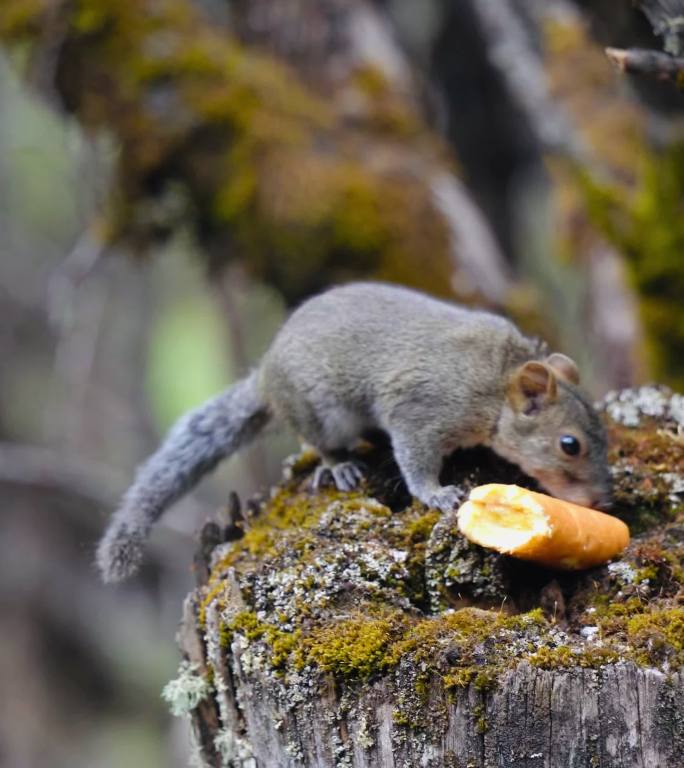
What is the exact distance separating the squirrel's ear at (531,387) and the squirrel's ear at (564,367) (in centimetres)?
17

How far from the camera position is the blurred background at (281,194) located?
281 inches

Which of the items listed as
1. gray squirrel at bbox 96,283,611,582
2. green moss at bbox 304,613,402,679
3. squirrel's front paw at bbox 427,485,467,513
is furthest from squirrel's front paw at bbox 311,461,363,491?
green moss at bbox 304,613,402,679

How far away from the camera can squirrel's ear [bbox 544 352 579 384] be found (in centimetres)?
470

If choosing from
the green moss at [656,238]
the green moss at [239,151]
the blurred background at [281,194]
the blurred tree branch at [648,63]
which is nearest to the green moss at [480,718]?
the blurred tree branch at [648,63]

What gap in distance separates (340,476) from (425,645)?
123 centimetres

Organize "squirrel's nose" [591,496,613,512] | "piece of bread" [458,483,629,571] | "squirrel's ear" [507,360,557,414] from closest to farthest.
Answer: "piece of bread" [458,483,629,571]
"squirrel's nose" [591,496,613,512]
"squirrel's ear" [507,360,557,414]

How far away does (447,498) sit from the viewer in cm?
410

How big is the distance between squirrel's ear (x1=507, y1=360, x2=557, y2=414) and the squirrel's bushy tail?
1170 mm

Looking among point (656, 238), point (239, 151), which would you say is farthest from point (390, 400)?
point (239, 151)

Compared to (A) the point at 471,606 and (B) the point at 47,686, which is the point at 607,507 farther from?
(B) the point at 47,686

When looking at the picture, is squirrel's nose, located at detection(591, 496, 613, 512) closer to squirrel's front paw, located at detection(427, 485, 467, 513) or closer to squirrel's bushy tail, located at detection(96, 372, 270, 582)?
squirrel's front paw, located at detection(427, 485, 467, 513)

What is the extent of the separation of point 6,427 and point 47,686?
2.39m

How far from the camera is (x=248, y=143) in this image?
7328mm

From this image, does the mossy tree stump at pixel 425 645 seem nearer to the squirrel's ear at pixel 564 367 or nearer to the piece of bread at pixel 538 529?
the piece of bread at pixel 538 529
